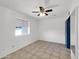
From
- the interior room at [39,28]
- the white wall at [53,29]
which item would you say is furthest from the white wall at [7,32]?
the white wall at [53,29]

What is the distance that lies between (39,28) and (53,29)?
A: 1679 mm

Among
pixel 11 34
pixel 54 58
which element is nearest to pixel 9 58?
pixel 11 34

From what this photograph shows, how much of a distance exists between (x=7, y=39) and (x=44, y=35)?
4.08 m

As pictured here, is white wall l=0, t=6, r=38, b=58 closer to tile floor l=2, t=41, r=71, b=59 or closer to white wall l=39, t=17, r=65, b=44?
tile floor l=2, t=41, r=71, b=59

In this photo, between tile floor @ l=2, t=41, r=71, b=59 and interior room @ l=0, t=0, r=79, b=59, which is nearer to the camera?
interior room @ l=0, t=0, r=79, b=59

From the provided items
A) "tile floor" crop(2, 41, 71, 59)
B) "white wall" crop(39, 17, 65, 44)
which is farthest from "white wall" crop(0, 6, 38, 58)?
"white wall" crop(39, 17, 65, 44)

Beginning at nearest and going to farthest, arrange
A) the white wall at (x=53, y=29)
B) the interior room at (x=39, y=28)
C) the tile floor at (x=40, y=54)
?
the interior room at (x=39, y=28), the tile floor at (x=40, y=54), the white wall at (x=53, y=29)

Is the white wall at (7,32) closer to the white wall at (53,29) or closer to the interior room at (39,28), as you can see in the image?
the interior room at (39,28)

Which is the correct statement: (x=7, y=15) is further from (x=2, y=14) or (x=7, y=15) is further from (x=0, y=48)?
(x=0, y=48)

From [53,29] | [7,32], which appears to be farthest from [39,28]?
[7,32]

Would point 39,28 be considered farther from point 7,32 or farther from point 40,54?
point 7,32

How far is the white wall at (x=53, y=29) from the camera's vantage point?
559 cm

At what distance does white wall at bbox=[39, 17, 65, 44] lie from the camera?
559cm

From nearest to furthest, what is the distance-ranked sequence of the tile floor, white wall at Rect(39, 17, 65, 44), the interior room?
the interior room, the tile floor, white wall at Rect(39, 17, 65, 44)
